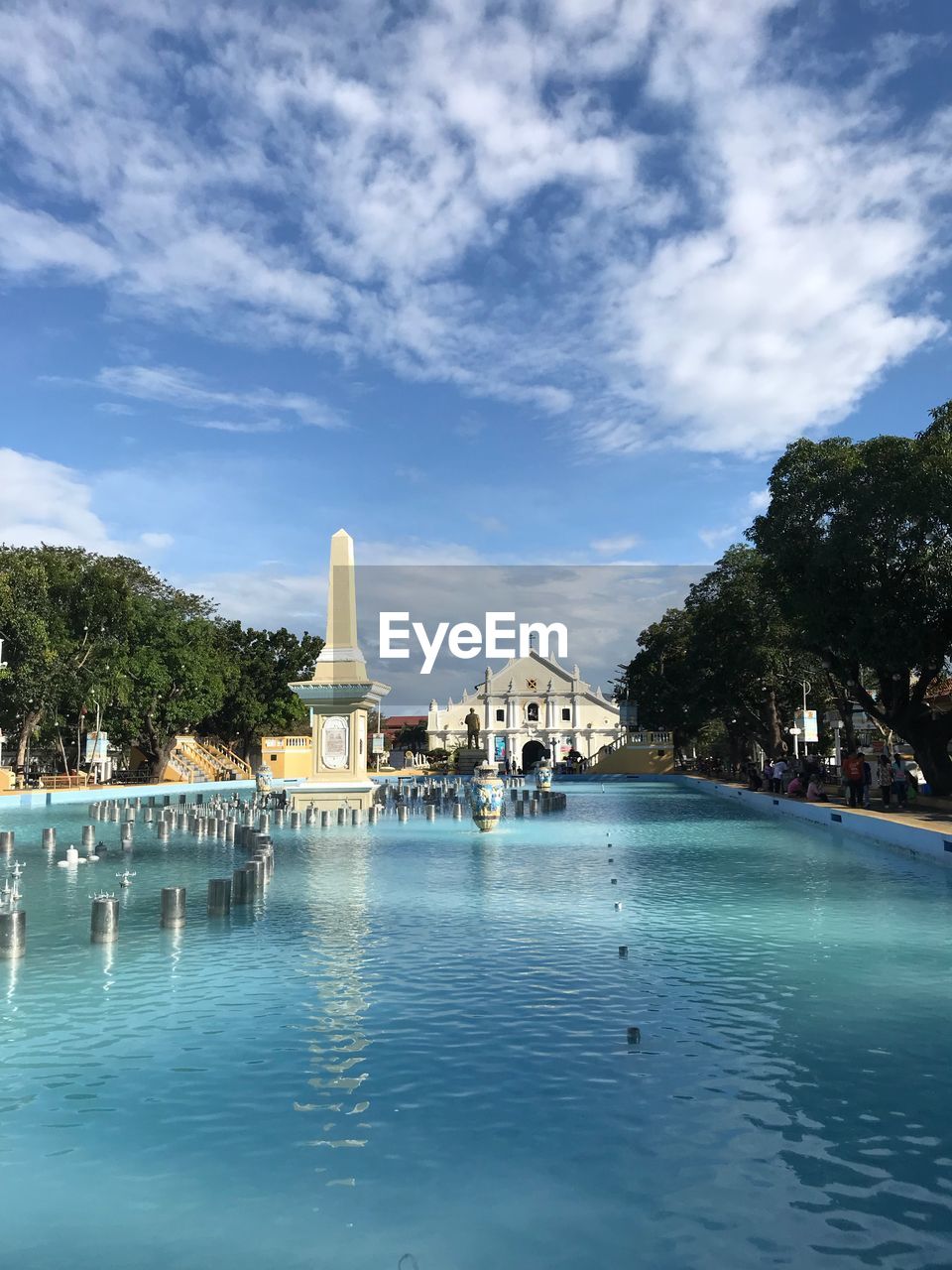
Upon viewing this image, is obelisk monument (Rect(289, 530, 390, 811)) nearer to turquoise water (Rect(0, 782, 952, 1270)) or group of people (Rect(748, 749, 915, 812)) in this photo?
group of people (Rect(748, 749, 915, 812))

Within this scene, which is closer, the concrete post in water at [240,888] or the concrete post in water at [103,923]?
the concrete post in water at [103,923]

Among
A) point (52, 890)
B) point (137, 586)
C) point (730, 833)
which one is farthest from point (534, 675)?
point (52, 890)

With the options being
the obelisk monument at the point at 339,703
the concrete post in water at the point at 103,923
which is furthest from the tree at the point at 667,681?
the concrete post in water at the point at 103,923

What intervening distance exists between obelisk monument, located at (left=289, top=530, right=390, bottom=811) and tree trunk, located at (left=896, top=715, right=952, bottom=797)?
16.9 m

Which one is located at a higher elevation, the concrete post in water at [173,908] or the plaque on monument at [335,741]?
the plaque on monument at [335,741]

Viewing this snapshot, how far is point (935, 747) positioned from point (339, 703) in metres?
18.5

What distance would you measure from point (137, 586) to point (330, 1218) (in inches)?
2266

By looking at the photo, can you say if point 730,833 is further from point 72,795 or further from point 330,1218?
point 72,795

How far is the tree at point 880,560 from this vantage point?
2762 centimetres

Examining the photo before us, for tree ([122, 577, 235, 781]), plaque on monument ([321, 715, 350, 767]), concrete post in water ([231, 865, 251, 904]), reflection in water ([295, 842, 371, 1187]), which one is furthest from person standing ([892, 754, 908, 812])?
tree ([122, 577, 235, 781])

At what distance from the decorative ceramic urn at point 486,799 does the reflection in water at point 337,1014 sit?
1066 cm

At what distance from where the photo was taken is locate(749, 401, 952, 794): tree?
27.6 m

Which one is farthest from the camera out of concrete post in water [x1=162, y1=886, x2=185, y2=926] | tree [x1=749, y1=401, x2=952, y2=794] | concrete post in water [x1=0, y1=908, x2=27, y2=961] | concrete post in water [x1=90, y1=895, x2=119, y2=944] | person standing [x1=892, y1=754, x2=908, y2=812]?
person standing [x1=892, y1=754, x2=908, y2=812]

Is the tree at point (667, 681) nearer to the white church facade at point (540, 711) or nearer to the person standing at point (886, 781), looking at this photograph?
the person standing at point (886, 781)
